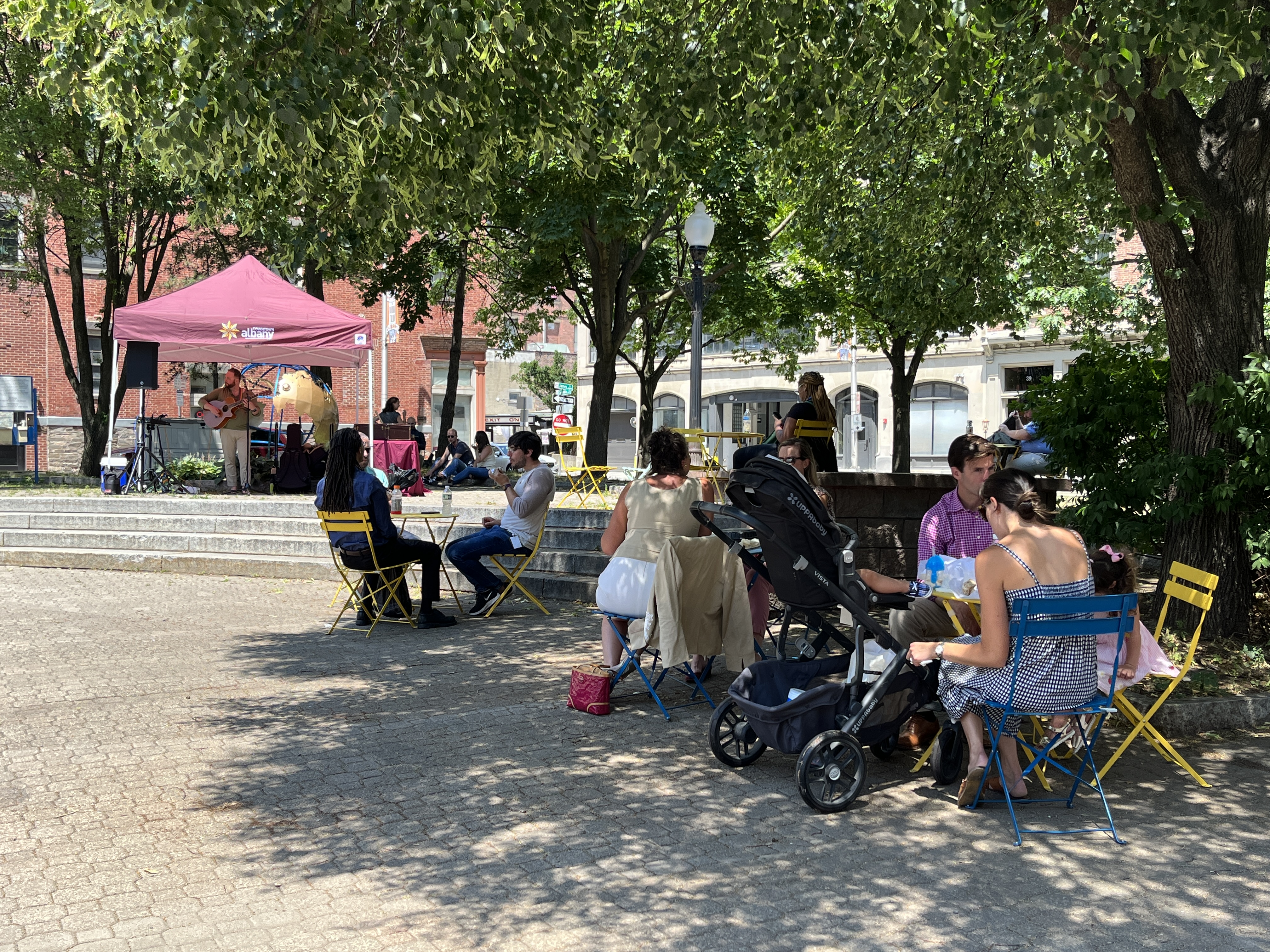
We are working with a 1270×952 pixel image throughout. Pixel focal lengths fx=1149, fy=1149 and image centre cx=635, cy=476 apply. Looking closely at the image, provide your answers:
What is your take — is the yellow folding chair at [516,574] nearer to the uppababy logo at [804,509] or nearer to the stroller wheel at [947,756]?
the uppababy logo at [804,509]

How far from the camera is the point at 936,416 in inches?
1759

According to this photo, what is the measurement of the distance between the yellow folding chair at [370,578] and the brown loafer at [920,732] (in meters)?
4.60

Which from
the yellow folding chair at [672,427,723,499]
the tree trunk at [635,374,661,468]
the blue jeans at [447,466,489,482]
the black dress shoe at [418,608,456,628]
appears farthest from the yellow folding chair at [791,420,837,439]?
the tree trunk at [635,374,661,468]

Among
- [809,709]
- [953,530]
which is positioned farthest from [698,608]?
[953,530]

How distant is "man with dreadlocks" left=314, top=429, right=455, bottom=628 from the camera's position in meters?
8.92

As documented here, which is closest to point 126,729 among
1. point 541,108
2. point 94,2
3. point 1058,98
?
point 94,2

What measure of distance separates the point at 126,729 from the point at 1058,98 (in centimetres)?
596

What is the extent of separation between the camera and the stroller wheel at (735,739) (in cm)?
557

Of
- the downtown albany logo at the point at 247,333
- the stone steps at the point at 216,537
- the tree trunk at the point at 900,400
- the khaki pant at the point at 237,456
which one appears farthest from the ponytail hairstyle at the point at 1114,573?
A: the tree trunk at the point at 900,400

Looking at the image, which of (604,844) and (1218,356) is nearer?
(604,844)

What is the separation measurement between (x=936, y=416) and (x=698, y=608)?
40.1 metres

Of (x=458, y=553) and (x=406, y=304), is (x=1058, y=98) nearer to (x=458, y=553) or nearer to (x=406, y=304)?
(x=458, y=553)

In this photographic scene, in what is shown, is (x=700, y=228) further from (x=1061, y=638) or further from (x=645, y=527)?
(x=1061, y=638)

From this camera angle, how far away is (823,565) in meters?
5.35
